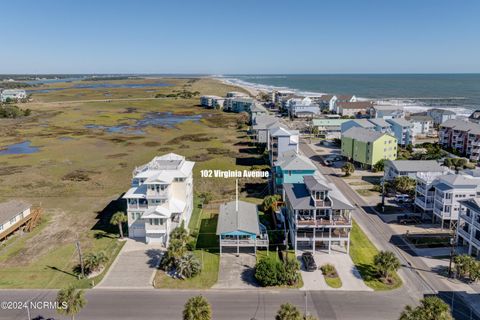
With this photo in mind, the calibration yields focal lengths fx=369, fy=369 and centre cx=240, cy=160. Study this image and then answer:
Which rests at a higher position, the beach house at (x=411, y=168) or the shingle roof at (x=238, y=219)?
the beach house at (x=411, y=168)

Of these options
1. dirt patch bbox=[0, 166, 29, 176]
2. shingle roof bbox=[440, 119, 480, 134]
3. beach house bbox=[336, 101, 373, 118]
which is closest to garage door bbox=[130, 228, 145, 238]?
dirt patch bbox=[0, 166, 29, 176]

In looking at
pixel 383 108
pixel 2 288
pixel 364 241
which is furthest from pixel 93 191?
pixel 383 108

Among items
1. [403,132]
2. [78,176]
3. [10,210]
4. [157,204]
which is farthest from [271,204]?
[403,132]

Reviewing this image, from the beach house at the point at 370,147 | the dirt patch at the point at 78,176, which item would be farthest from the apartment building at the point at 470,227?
the dirt patch at the point at 78,176

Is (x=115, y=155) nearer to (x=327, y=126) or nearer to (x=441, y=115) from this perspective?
(x=327, y=126)

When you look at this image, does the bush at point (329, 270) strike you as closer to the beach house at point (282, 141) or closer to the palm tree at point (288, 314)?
the palm tree at point (288, 314)

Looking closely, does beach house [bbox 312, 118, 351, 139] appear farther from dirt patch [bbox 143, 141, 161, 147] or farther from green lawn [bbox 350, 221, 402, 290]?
green lawn [bbox 350, 221, 402, 290]
